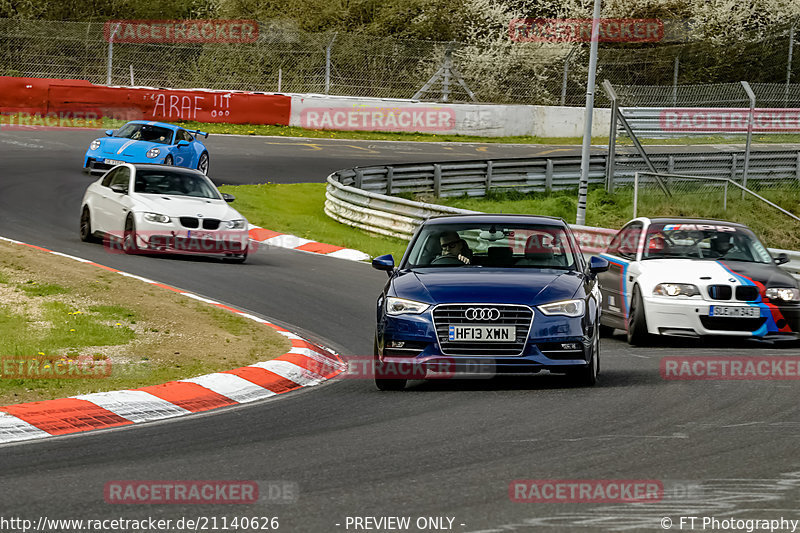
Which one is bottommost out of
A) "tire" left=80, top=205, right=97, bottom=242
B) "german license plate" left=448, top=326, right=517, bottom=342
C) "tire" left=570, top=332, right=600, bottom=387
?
"tire" left=80, top=205, right=97, bottom=242

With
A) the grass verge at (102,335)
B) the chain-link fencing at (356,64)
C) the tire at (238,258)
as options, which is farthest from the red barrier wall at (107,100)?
the grass verge at (102,335)

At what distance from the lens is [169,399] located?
355 inches

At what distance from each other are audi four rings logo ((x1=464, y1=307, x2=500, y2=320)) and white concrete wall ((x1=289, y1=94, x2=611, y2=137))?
3252cm

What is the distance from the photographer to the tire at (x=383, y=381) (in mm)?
9922

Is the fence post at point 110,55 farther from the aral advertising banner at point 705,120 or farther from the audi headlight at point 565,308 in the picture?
the audi headlight at point 565,308

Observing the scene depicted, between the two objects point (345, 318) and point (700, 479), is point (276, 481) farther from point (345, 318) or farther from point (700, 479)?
point (345, 318)

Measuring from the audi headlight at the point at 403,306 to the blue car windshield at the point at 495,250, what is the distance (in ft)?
2.89

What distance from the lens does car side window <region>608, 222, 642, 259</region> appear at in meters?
14.3

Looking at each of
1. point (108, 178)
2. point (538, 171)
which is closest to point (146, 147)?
point (108, 178)

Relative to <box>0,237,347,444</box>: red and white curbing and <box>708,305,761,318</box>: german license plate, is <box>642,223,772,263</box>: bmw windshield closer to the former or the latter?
<box>708,305,761,318</box>: german license plate

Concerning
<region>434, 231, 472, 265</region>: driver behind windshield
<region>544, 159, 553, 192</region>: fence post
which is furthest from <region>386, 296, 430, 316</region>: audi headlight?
<region>544, 159, 553, 192</region>: fence post

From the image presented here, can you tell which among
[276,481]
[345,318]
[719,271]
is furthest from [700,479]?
[345,318]

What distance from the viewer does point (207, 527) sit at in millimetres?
5520

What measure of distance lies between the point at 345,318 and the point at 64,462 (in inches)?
299
